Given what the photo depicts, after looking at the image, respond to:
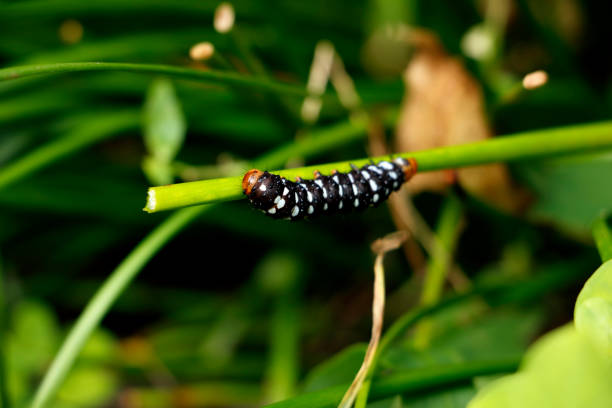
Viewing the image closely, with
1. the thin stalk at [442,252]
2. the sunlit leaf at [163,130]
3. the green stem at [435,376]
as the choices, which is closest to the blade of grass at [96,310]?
the sunlit leaf at [163,130]

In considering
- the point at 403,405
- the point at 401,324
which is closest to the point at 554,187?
the point at 401,324

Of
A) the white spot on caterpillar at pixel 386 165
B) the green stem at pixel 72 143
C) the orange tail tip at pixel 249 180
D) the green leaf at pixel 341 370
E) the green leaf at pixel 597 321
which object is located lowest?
the green leaf at pixel 597 321

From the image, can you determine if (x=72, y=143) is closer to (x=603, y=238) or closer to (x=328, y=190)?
(x=328, y=190)

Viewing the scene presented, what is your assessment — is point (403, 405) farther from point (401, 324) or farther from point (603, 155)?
point (603, 155)

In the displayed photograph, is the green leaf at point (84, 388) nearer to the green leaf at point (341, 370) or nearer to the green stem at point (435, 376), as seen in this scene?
the green leaf at point (341, 370)

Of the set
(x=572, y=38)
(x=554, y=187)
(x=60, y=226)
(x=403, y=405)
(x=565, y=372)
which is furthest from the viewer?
(x=60, y=226)

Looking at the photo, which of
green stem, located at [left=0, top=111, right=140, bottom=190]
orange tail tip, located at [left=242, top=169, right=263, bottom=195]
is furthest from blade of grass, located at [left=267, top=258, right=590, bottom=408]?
green stem, located at [left=0, top=111, right=140, bottom=190]
